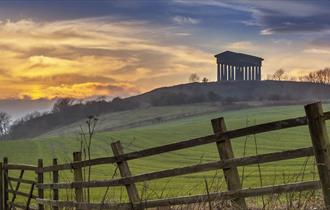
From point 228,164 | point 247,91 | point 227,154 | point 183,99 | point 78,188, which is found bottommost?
point 78,188

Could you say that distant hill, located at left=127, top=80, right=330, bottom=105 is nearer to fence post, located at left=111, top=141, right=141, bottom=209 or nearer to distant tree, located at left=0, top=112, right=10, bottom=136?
distant tree, located at left=0, top=112, right=10, bottom=136

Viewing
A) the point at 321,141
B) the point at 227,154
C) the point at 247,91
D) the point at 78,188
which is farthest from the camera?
the point at 247,91

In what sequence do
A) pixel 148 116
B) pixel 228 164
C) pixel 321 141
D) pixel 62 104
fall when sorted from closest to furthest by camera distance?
pixel 321 141 → pixel 228 164 → pixel 148 116 → pixel 62 104

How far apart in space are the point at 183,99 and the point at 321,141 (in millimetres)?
124682

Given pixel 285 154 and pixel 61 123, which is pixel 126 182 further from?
pixel 61 123

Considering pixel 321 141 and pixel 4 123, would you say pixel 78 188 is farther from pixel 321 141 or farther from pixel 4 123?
pixel 4 123

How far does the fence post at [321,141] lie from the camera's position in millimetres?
4832

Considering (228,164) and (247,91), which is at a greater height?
(247,91)

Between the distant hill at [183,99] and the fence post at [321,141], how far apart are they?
112114mm

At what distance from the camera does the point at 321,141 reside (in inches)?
191

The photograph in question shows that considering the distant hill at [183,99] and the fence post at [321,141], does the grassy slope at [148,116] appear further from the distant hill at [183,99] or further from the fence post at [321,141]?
the fence post at [321,141]

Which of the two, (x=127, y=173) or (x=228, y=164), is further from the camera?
(x=127, y=173)

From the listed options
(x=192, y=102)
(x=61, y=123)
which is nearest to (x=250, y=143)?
(x=192, y=102)

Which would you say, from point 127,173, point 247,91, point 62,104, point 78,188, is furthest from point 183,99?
point 127,173
